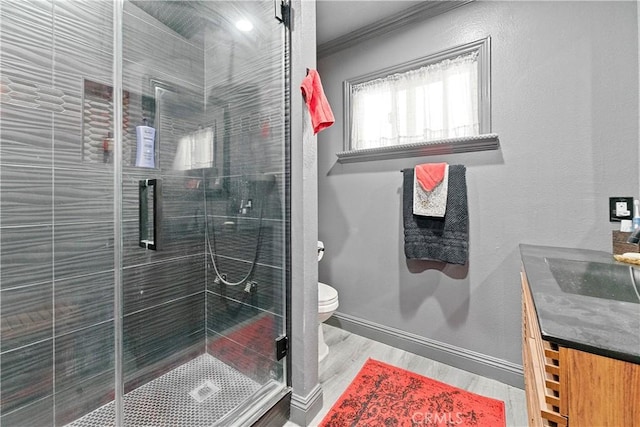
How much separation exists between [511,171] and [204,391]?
2.25 metres

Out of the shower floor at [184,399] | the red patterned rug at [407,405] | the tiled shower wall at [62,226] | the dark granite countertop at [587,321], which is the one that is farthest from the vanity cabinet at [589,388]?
the tiled shower wall at [62,226]

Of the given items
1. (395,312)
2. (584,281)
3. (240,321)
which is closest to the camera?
(584,281)

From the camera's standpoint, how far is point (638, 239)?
1.01 m

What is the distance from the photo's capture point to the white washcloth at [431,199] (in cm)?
186

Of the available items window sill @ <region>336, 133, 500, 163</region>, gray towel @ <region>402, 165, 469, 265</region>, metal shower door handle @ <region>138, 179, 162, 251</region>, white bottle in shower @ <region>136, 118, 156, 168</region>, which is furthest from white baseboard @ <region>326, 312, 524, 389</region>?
white bottle in shower @ <region>136, 118, 156, 168</region>

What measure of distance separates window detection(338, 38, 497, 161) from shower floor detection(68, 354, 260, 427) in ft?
5.93

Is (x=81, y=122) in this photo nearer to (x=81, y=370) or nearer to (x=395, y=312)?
(x=81, y=370)

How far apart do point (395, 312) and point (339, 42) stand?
7.47 ft

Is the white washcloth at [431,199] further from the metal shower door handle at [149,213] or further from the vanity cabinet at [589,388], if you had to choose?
the metal shower door handle at [149,213]

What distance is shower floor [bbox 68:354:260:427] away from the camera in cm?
139

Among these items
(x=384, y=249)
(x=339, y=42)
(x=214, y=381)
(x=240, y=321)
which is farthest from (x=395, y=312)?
(x=339, y=42)

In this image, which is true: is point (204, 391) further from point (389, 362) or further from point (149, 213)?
point (389, 362)

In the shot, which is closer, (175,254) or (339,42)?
(175,254)

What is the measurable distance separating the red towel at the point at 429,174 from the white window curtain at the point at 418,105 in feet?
0.73
